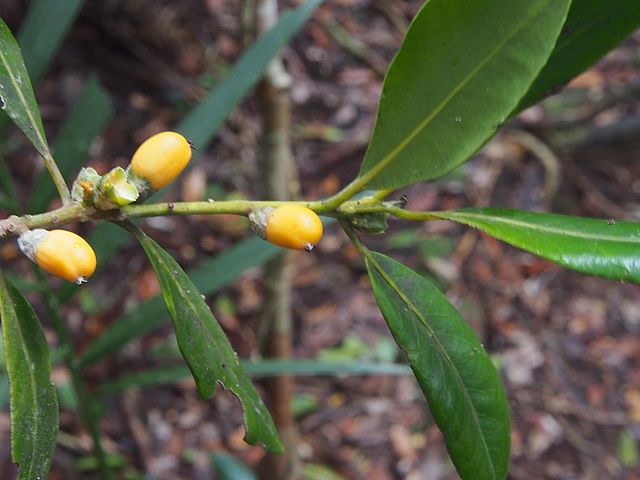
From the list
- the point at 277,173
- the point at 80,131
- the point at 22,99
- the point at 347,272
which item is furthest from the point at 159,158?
the point at 347,272

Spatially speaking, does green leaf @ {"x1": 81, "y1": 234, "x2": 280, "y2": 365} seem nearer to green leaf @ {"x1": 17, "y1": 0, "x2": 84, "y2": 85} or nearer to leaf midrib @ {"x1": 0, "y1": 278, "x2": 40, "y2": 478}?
green leaf @ {"x1": 17, "y1": 0, "x2": 84, "y2": 85}

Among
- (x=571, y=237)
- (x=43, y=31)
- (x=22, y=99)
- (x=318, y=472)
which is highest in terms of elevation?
(x=43, y=31)

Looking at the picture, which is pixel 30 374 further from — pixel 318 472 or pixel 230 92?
pixel 318 472

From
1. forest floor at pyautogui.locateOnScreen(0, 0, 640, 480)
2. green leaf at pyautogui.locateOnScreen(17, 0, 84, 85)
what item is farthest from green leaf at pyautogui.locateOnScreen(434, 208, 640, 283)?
forest floor at pyautogui.locateOnScreen(0, 0, 640, 480)

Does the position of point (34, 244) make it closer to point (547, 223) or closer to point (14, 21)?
point (547, 223)

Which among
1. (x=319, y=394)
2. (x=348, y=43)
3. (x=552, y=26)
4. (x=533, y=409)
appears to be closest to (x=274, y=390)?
(x=319, y=394)

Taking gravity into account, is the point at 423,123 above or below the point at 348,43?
below
